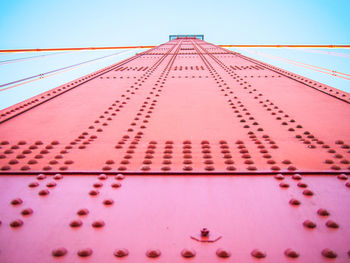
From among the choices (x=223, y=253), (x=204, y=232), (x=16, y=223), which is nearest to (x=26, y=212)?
(x=16, y=223)

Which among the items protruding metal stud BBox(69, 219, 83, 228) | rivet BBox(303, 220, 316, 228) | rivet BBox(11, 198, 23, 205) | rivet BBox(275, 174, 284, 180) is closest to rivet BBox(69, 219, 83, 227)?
protruding metal stud BBox(69, 219, 83, 228)

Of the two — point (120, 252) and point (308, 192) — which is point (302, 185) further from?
point (120, 252)

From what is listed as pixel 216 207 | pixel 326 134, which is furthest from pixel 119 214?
pixel 326 134

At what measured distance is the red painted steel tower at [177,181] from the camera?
1629 millimetres

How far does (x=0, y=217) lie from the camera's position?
191cm

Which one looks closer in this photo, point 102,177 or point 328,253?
point 328,253

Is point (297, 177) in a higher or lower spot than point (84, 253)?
higher

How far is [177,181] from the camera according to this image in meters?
2.26

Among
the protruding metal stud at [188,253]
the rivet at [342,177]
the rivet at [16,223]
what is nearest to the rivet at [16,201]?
the rivet at [16,223]

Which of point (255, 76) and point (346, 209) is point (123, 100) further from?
point (346, 209)

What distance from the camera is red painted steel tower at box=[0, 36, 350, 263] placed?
163cm

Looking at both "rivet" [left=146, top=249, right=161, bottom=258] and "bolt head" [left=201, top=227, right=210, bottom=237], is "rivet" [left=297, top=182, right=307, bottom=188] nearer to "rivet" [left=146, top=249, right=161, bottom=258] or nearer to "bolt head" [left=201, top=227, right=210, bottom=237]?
"bolt head" [left=201, top=227, right=210, bottom=237]

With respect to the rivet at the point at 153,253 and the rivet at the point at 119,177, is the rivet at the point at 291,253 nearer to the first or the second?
the rivet at the point at 153,253

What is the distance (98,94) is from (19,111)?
130 cm
